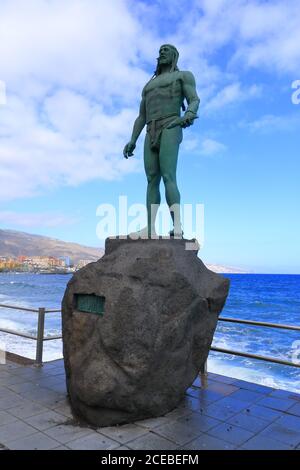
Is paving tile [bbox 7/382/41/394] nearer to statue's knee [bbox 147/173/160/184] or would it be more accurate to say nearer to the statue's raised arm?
statue's knee [bbox 147/173/160/184]

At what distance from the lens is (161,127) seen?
502cm

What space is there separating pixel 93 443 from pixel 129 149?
382 centimetres

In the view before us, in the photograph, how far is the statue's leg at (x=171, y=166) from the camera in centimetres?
490

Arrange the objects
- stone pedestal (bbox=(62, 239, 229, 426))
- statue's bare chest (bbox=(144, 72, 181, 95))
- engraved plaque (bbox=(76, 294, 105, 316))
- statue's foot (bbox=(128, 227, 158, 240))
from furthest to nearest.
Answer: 1. statue's bare chest (bbox=(144, 72, 181, 95))
2. statue's foot (bbox=(128, 227, 158, 240))
3. engraved plaque (bbox=(76, 294, 105, 316))
4. stone pedestal (bbox=(62, 239, 229, 426))

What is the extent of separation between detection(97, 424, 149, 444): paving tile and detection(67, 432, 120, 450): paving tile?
69mm

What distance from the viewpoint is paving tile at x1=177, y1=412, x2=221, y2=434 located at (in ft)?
12.3

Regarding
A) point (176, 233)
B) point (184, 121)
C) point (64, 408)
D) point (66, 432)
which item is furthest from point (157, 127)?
point (66, 432)

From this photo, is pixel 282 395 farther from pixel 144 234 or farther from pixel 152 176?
pixel 152 176

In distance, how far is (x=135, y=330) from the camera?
144 inches

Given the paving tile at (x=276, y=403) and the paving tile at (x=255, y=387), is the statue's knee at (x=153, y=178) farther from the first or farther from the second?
the paving tile at (x=276, y=403)

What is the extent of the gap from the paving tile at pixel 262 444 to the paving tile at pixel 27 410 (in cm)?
215

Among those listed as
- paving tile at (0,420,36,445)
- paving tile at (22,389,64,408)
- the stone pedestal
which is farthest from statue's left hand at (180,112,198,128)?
paving tile at (0,420,36,445)

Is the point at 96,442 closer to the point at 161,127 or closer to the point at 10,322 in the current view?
the point at 161,127

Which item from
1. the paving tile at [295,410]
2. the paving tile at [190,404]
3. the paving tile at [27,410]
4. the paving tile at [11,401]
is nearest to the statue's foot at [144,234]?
the paving tile at [190,404]
